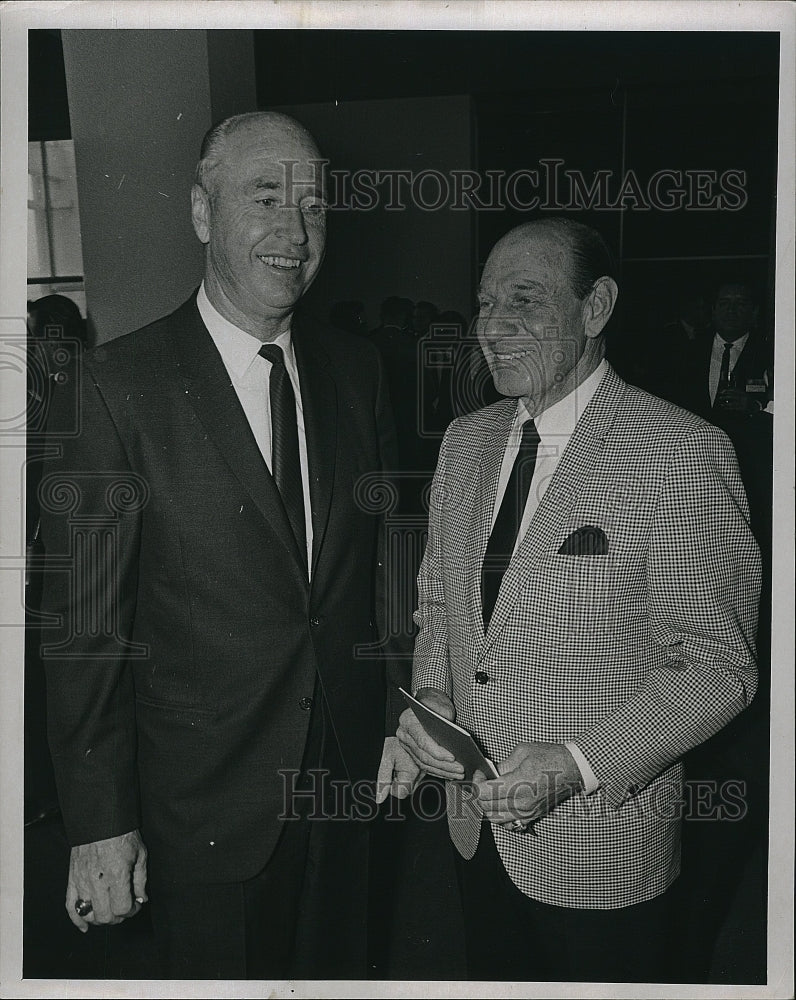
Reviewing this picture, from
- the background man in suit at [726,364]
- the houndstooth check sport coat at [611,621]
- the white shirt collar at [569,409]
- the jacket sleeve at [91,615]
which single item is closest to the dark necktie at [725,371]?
the background man in suit at [726,364]

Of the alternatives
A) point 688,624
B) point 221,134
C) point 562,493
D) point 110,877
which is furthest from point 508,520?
point 110,877

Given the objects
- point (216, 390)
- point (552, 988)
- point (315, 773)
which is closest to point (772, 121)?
point (216, 390)

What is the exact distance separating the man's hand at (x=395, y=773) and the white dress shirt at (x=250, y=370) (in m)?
0.40

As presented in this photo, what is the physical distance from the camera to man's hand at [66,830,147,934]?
75.2 inches

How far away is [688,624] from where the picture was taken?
1.79 meters

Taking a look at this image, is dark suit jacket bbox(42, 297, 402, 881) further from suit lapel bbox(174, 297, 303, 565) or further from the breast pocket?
the breast pocket

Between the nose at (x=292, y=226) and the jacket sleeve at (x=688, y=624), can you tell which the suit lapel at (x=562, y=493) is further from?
the nose at (x=292, y=226)

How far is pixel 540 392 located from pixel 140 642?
2.96 ft

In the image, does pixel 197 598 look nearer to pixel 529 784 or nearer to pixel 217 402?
pixel 217 402

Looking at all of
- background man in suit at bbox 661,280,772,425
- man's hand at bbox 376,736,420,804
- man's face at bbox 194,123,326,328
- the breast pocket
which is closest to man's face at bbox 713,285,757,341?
background man in suit at bbox 661,280,772,425

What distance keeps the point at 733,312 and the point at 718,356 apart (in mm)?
96

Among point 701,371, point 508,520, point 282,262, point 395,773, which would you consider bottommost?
point 395,773

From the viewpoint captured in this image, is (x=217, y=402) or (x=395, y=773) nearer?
(x=217, y=402)

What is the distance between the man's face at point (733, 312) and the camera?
6.21 feet
